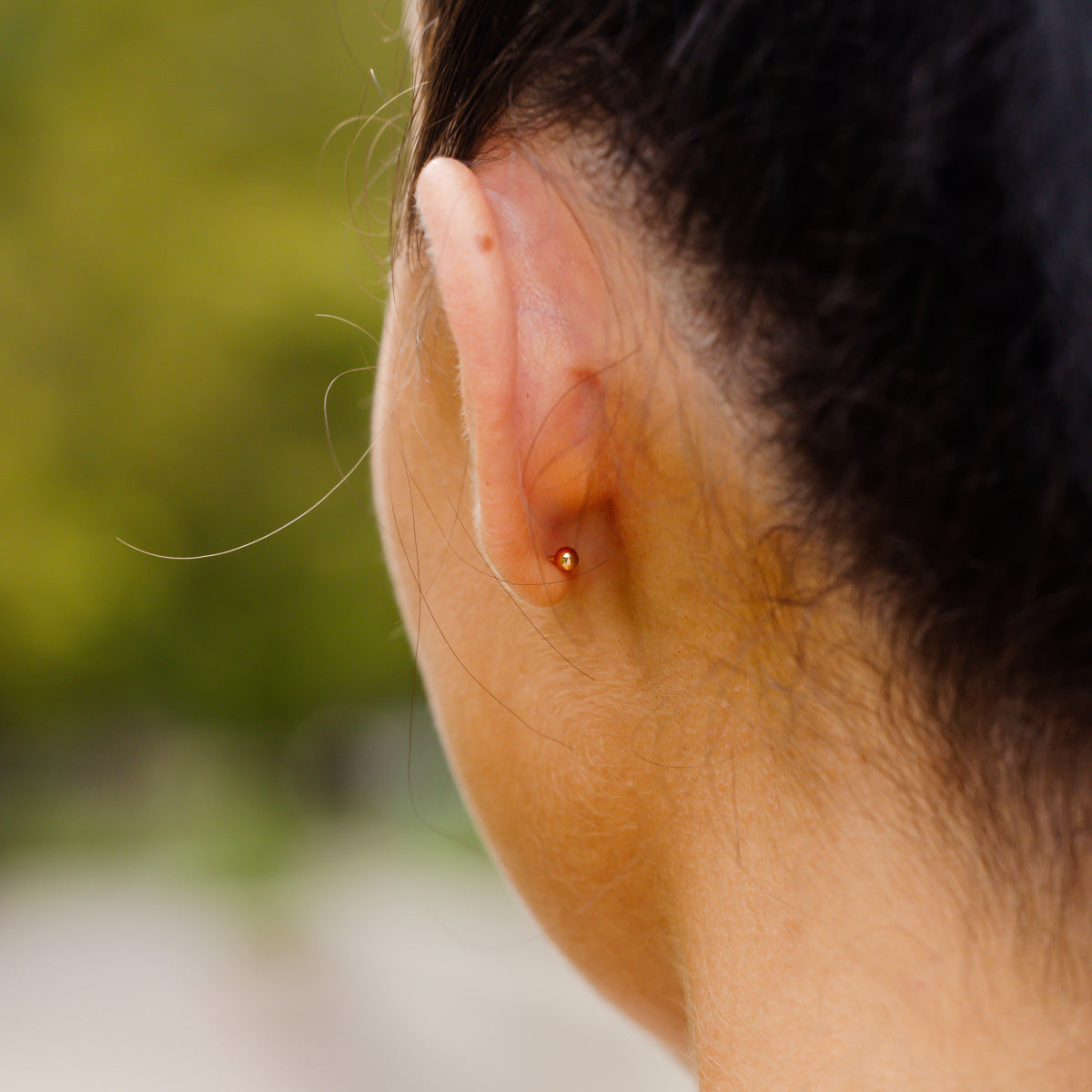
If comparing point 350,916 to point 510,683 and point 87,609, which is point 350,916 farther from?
point 510,683

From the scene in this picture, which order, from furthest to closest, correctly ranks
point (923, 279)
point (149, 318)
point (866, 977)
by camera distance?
point (149, 318), point (866, 977), point (923, 279)

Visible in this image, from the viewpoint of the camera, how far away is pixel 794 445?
21.9 inches

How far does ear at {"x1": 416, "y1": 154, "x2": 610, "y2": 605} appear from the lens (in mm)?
580

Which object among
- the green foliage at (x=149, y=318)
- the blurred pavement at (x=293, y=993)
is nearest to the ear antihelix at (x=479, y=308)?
the blurred pavement at (x=293, y=993)

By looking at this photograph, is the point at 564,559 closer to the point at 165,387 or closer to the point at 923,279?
the point at 923,279

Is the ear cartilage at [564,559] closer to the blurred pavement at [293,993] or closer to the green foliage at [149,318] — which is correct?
the blurred pavement at [293,993]

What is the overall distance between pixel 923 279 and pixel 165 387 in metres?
8.37

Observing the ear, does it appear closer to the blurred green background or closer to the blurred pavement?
the blurred pavement

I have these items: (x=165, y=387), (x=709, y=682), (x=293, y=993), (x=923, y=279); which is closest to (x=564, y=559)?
(x=709, y=682)

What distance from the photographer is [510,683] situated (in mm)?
773

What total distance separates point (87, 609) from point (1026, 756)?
8146 mm

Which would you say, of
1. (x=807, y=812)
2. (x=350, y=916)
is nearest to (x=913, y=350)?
(x=807, y=812)

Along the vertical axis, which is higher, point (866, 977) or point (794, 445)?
point (794, 445)

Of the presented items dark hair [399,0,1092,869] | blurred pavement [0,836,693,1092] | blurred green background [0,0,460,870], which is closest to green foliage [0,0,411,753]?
blurred green background [0,0,460,870]
